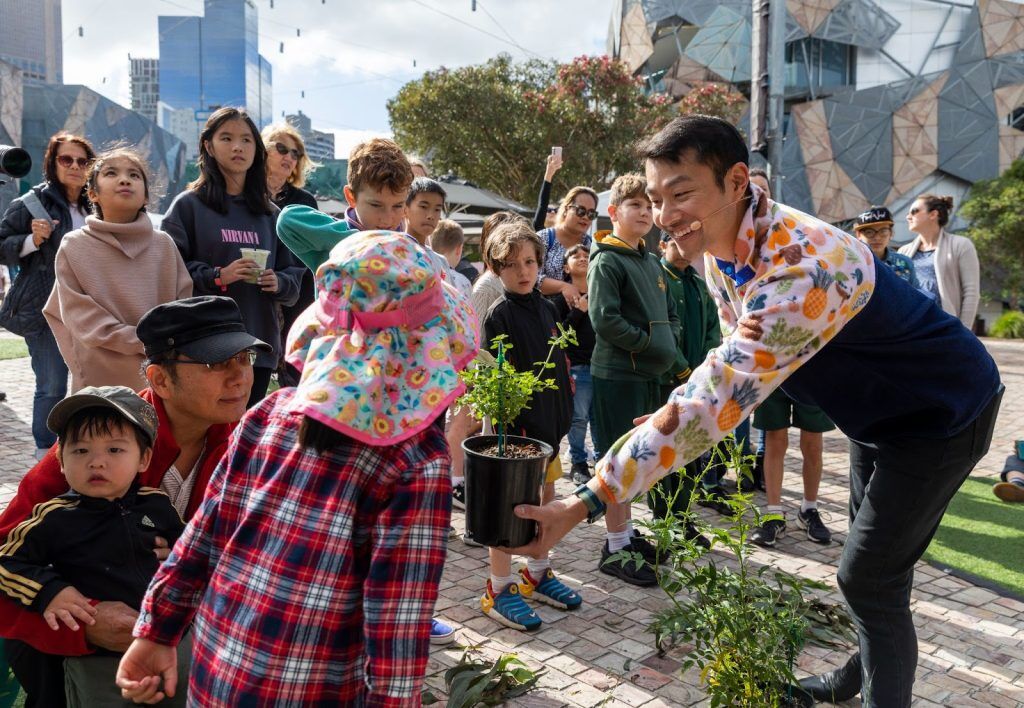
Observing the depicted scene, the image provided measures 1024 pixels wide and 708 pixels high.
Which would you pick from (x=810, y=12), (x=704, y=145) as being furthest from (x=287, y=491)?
(x=810, y=12)

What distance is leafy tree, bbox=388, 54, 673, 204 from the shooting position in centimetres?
2864

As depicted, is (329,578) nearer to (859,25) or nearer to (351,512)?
(351,512)

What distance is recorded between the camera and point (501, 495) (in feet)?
8.59

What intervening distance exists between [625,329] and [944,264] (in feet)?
12.5

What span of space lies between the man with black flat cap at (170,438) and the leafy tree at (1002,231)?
90.9 feet

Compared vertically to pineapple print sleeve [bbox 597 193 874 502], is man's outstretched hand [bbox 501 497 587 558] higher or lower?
lower

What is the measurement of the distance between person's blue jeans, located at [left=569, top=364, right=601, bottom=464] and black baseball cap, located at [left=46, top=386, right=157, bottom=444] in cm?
461

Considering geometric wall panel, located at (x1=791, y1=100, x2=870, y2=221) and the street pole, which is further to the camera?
geometric wall panel, located at (x1=791, y1=100, x2=870, y2=221)

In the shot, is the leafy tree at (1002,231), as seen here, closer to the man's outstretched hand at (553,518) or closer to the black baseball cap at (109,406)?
the man's outstretched hand at (553,518)

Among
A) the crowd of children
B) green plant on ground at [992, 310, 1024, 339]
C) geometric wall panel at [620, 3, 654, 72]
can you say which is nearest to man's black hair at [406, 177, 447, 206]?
the crowd of children

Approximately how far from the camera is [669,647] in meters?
3.73

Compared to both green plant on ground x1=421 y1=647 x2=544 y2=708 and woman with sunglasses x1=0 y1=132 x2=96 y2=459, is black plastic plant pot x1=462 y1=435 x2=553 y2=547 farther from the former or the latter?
woman with sunglasses x1=0 y1=132 x2=96 y2=459

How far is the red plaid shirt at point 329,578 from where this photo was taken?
173 centimetres

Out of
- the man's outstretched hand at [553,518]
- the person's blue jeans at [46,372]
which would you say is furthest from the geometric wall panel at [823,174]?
the man's outstretched hand at [553,518]
